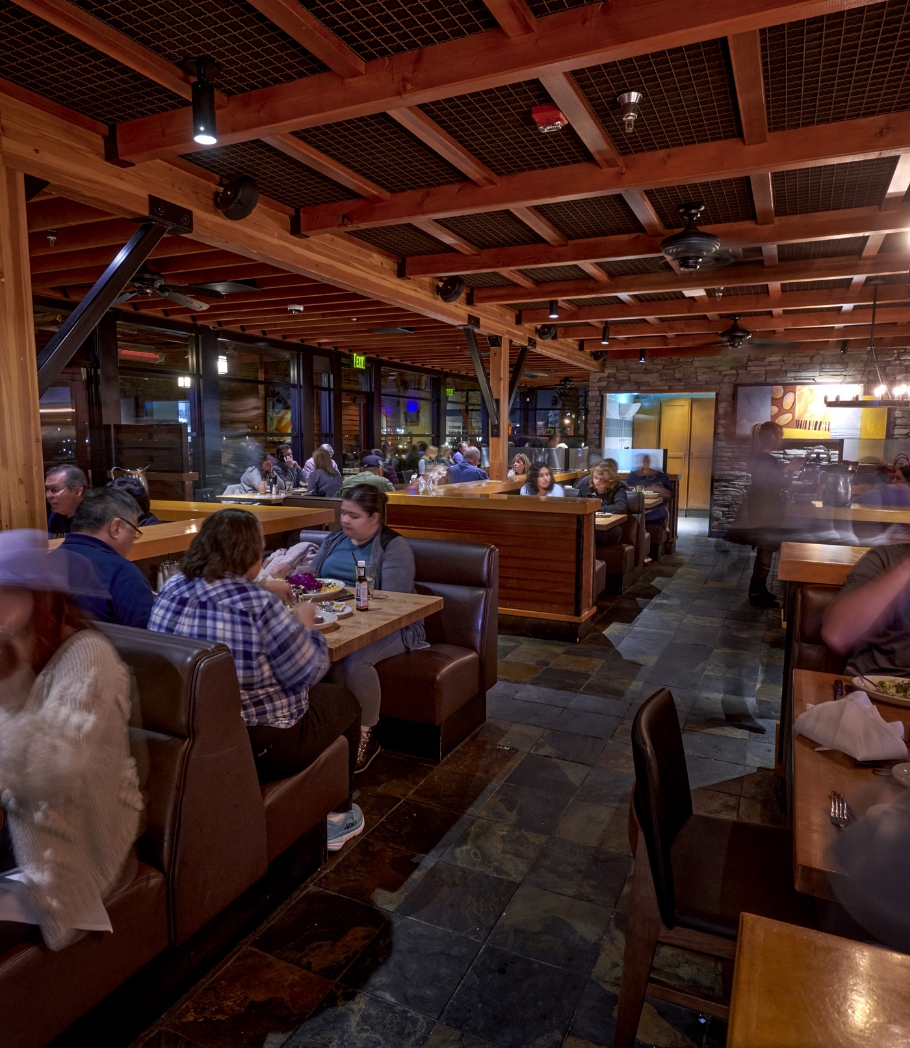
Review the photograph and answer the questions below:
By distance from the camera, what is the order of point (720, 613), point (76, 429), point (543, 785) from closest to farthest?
point (543, 785) → point (720, 613) → point (76, 429)

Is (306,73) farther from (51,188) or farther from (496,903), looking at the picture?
(496,903)

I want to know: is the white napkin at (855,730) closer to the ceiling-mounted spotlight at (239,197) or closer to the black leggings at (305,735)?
the black leggings at (305,735)

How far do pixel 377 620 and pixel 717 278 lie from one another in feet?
17.5

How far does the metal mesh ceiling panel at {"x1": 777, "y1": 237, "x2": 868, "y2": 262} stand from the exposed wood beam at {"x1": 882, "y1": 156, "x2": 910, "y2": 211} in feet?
2.91

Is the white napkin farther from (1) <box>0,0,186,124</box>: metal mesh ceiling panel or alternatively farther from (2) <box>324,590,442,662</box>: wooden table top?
(1) <box>0,0,186,124</box>: metal mesh ceiling panel

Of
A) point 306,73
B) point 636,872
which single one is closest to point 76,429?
point 306,73

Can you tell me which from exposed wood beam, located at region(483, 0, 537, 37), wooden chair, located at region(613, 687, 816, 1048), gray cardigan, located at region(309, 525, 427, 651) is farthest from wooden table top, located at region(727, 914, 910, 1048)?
exposed wood beam, located at region(483, 0, 537, 37)

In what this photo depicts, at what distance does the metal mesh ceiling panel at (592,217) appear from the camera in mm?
4766

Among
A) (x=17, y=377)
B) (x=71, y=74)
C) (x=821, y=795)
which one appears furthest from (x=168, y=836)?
(x=71, y=74)

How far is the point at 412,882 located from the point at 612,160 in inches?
146

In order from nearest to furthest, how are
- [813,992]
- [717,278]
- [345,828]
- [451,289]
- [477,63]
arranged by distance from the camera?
[813,992] → [477,63] → [345,828] → [717,278] → [451,289]

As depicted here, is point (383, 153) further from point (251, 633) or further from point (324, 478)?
point (324, 478)

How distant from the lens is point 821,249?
5.92 metres

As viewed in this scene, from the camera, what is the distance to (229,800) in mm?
2010
